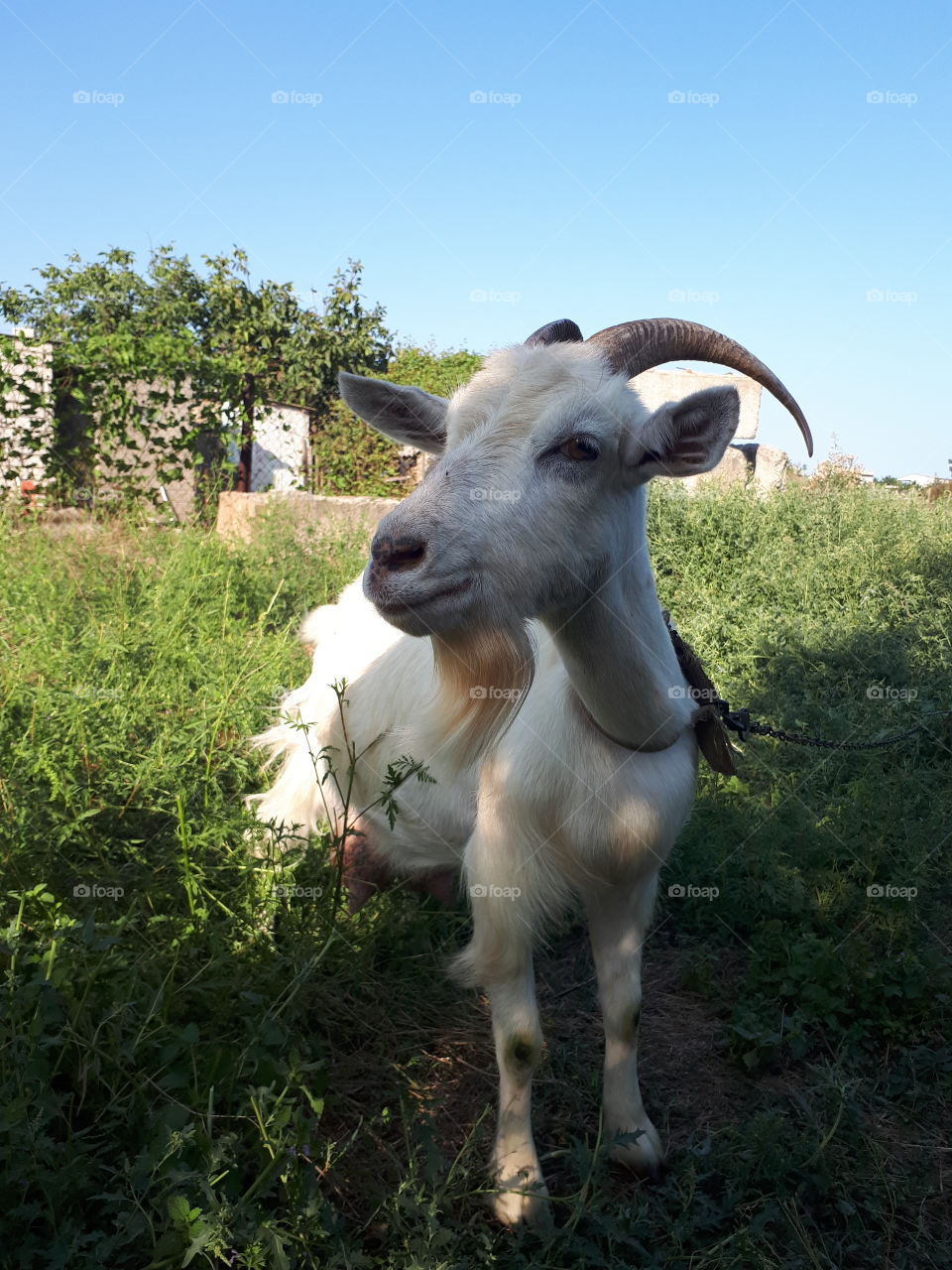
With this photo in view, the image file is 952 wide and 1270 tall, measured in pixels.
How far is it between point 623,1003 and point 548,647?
1.02 meters

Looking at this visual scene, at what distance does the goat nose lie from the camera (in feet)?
6.39

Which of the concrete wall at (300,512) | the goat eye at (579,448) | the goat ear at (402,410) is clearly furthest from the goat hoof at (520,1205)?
the concrete wall at (300,512)

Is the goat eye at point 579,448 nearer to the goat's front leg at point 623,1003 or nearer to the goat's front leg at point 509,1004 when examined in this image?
the goat's front leg at point 509,1004

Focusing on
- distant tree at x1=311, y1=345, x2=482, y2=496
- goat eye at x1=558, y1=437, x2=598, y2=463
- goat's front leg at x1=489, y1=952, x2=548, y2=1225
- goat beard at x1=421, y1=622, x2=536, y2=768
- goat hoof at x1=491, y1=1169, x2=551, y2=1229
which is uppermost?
distant tree at x1=311, y1=345, x2=482, y2=496

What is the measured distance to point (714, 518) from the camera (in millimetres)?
7922

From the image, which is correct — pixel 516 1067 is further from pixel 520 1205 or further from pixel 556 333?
pixel 556 333

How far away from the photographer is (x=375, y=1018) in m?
2.85

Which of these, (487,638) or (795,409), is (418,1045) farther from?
(795,409)

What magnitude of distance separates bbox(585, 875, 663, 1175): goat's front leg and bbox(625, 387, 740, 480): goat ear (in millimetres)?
1156

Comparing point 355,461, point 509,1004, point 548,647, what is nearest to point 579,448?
point 548,647

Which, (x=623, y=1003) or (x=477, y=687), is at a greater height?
(x=477, y=687)

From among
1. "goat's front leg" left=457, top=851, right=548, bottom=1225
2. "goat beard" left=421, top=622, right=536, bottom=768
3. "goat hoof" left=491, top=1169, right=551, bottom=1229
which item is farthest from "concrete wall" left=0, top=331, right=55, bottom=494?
"goat hoof" left=491, top=1169, right=551, bottom=1229

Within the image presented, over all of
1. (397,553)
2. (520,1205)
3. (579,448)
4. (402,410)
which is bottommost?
(520,1205)

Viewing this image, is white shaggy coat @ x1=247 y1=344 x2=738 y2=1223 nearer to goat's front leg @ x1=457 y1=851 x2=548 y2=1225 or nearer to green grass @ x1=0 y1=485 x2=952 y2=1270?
goat's front leg @ x1=457 y1=851 x2=548 y2=1225
